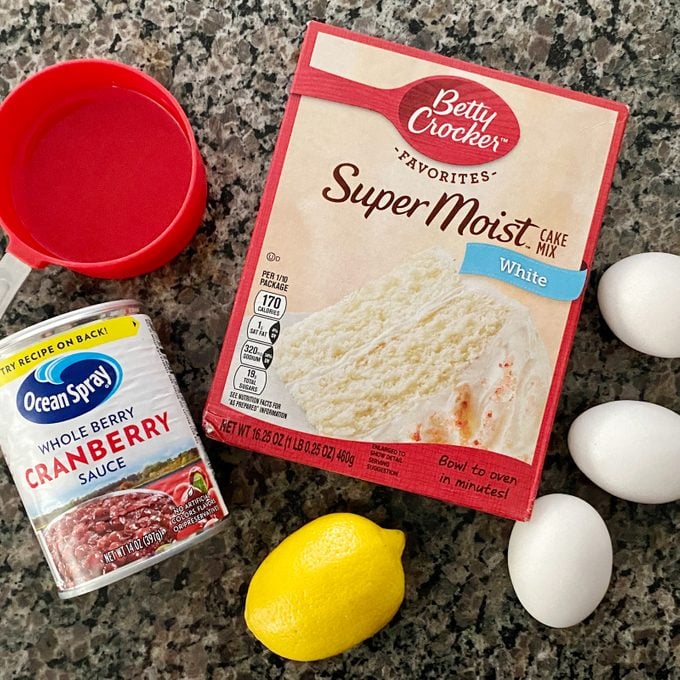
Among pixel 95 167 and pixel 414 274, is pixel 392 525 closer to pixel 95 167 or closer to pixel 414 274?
pixel 414 274

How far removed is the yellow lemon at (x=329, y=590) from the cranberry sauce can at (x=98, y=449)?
0.10 m

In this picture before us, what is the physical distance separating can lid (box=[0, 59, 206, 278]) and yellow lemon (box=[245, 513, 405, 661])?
376 millimetres

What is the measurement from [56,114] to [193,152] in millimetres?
202

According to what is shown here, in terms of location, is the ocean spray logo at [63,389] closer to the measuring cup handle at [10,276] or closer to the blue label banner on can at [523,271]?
the measuring cup handle at [10,276]

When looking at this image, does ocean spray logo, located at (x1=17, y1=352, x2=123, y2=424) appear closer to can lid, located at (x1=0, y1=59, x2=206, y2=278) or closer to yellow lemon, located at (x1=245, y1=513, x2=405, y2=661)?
can lid, located at (x1=0, y1=59, x2=206, y2=278)

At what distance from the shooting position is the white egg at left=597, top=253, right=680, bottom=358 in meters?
0.76

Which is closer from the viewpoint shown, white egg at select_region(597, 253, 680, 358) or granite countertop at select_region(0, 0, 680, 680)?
white egg at select_region(597, 253, 680, 358)

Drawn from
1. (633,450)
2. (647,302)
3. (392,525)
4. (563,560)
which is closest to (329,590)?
(392,525)

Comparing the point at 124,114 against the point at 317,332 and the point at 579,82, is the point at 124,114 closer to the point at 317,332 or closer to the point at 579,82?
the point at 317,332

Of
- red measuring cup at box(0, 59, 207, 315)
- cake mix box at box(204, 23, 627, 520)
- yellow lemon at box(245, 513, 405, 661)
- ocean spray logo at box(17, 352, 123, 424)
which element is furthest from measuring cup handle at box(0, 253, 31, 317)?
yellow lemon at box(245, 513, 405, 661)

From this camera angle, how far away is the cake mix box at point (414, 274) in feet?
2.54

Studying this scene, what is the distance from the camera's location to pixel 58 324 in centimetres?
72

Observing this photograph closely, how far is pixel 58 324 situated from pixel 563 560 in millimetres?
599

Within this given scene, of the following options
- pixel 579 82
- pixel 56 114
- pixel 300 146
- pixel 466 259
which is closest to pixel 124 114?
pixel 56 114
